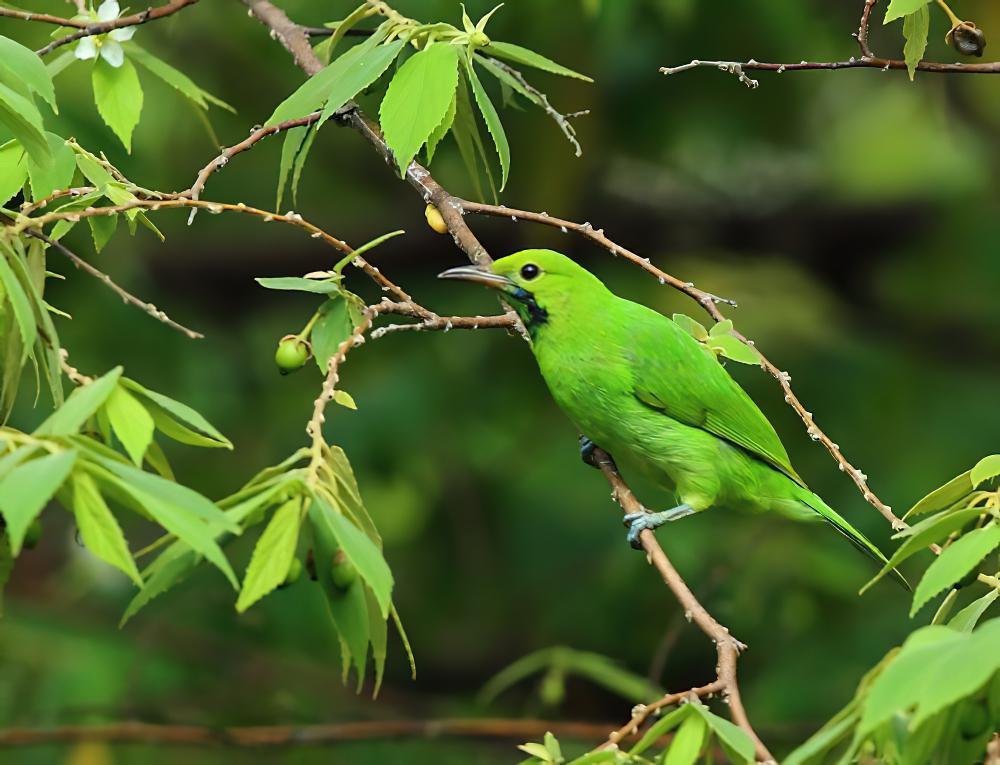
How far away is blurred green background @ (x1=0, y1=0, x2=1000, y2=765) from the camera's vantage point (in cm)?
693

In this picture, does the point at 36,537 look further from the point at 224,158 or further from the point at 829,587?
the point at 829,587

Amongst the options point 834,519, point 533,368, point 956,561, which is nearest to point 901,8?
point 956,561

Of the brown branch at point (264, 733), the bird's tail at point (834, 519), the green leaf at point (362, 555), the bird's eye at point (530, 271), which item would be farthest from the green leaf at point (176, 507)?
the brown branch at point (264, 733)

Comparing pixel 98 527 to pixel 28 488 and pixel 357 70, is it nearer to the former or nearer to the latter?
pixel 28 488

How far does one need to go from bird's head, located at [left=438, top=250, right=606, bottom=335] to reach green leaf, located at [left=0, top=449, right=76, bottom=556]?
1.92 meters

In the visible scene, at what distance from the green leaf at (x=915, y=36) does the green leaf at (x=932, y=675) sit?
4.57 feet

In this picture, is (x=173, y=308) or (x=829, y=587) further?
(x=173, y=308)

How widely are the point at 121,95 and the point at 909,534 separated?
208cm

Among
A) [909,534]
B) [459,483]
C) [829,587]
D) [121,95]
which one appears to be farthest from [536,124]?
[909,534]

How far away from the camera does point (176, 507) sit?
181 centimetres

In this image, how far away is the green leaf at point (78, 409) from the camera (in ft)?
6.19

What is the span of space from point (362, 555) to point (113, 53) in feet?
5.80

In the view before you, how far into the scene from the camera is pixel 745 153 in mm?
8766

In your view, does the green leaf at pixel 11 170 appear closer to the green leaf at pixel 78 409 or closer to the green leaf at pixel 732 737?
the green leaf at pixel 78 409
